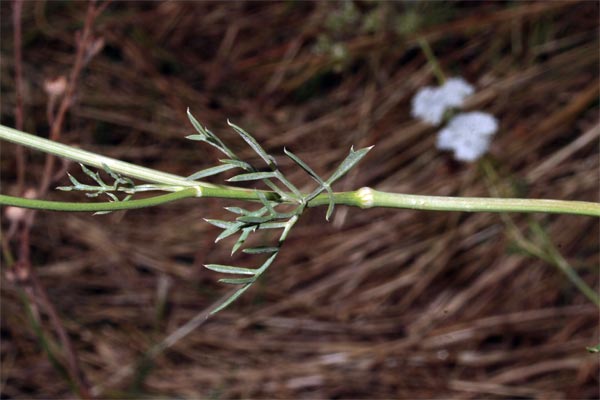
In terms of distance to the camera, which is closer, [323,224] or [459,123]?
[459,123]

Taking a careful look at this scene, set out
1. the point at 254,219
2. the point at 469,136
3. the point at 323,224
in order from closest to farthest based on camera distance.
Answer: the point at 254,219, the point at 469,136, the point at 323,224

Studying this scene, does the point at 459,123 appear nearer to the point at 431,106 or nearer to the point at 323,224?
the point at 431,106

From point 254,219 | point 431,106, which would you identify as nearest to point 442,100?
point 431,106

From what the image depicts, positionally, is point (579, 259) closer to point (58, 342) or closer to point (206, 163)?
point (206, 163)

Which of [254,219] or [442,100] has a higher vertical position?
[442,100]

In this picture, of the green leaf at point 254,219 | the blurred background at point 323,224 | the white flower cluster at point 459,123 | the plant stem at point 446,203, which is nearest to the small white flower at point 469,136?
the white flower cluster at point 459,123

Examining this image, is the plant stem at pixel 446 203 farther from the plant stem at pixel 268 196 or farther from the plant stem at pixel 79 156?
the plant stem at pixel 79 156

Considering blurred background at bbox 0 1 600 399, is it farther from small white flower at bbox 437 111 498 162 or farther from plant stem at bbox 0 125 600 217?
plant stem at bbox 0 125 600 217
